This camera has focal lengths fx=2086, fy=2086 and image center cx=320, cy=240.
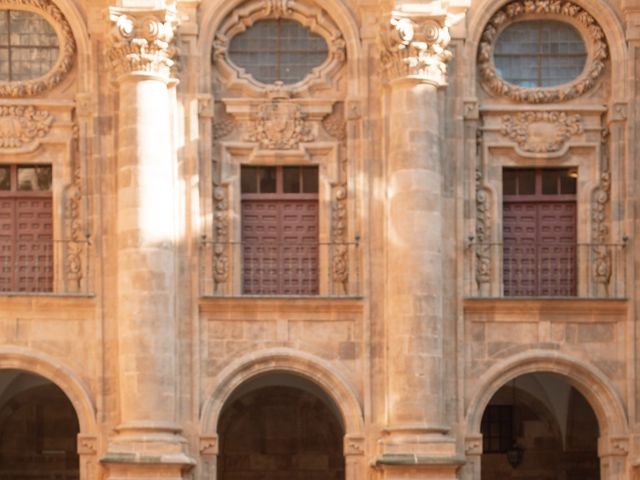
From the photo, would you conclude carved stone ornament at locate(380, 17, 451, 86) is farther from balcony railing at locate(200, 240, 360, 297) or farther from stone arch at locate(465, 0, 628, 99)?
balcony railing at locate(200, 240, 360, 297)

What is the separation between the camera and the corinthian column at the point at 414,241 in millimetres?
37062

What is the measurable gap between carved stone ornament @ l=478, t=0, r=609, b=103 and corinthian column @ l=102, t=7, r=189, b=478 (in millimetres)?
5946

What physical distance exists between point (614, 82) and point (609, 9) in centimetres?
136

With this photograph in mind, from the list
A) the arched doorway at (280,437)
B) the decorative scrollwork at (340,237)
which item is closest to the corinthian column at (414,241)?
the decorative scrollwork at (340,237)

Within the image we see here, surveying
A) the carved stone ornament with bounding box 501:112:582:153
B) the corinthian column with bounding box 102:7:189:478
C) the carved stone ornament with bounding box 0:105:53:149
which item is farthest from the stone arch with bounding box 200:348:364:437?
the carved stone ornament with bounding box 0:105:53:149

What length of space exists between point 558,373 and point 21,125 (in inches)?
430

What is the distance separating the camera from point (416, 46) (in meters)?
37.6

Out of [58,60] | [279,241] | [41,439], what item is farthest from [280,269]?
[41,439]

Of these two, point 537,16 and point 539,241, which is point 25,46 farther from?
point 539,241

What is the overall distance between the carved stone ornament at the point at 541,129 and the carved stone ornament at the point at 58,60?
8.22 metres

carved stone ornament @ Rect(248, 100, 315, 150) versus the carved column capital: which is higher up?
the carved column capital

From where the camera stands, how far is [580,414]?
43.7m

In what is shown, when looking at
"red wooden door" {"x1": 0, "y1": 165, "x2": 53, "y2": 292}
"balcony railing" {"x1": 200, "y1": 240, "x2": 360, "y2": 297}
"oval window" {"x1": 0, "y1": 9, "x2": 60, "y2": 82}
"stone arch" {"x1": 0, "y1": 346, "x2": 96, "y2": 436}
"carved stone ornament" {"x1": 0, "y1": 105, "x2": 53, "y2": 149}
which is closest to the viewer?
"stone arch" {"x1": 0, "y1": 346, "x2": 96, "y2": 436}

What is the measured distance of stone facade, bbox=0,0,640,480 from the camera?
Answer: 37375 millimetres
